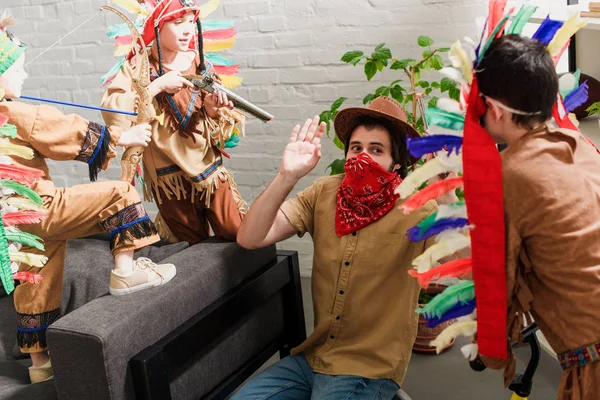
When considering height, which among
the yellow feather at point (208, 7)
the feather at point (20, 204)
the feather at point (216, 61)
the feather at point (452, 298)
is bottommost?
the feather at point (452, 298)

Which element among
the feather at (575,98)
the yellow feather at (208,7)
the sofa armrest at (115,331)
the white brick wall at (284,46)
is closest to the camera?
the feather at (575,98)

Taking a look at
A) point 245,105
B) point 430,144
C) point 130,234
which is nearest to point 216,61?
point 245,105

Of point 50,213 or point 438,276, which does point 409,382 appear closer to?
point 438,276

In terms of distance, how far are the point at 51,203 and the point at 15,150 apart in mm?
181

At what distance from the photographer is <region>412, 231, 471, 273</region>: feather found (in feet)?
4.00

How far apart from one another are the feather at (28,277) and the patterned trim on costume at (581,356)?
1.25 metres

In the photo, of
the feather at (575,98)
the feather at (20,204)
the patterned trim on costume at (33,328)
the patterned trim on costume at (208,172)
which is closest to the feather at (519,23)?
the feather at (575,98)

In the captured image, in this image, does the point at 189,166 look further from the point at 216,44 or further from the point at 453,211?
the point at 453,211

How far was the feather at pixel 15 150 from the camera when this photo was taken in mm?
1465

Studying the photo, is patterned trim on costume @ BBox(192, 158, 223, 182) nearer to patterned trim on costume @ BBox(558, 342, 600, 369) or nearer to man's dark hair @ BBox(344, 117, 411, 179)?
man's dark hair @ BBox(344, 117, 411, 179)

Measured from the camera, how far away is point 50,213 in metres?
1.61

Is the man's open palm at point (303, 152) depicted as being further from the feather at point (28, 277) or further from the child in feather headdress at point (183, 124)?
the feather at point (28, 277)

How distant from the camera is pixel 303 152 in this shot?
166 centimetres

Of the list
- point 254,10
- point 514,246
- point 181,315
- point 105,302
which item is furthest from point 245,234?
point 254,10
